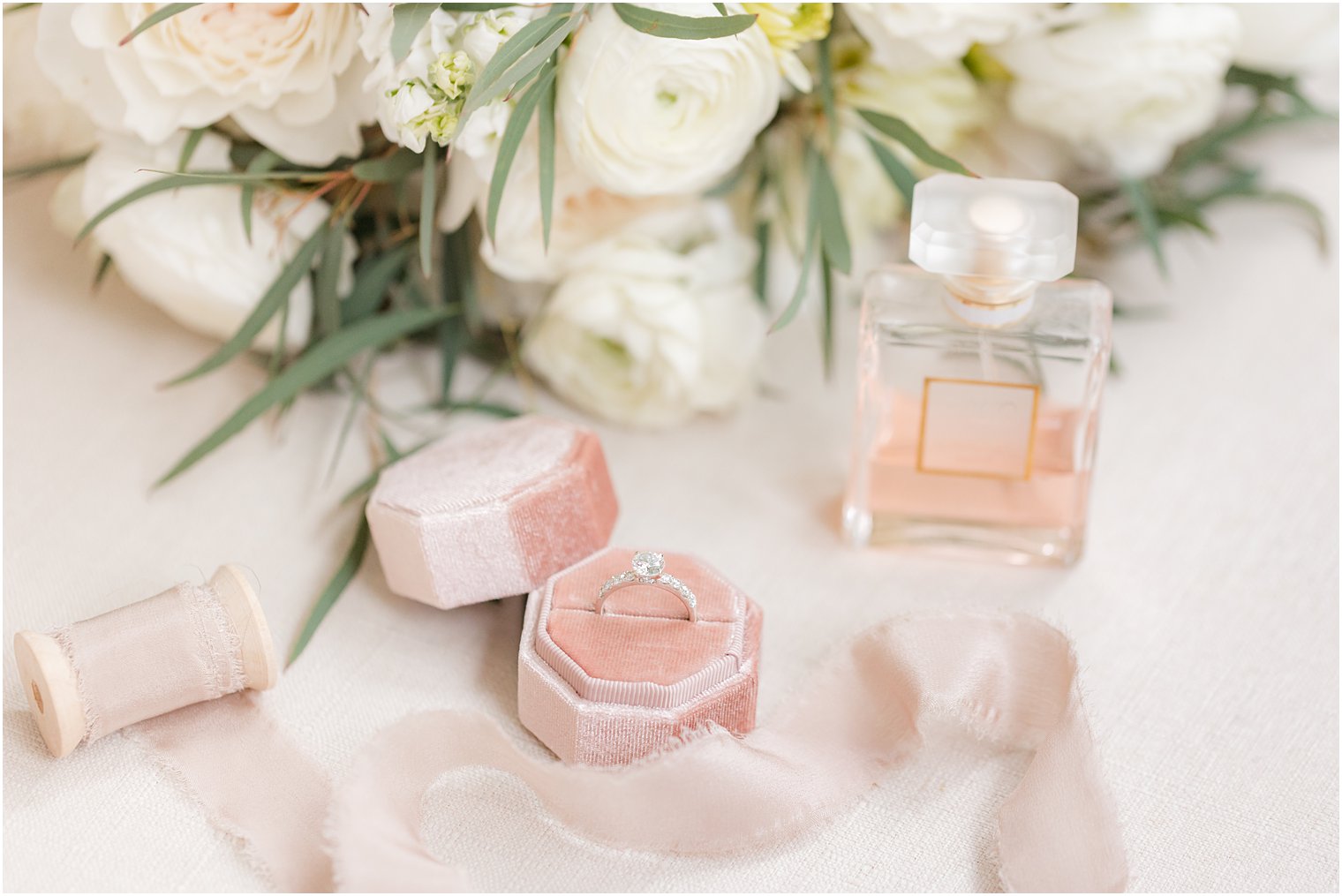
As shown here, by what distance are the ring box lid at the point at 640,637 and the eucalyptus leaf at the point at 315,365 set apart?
0.69 ft

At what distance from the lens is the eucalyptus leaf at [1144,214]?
80 cm

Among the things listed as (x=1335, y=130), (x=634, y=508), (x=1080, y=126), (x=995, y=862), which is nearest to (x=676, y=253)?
(x=634, y=508)

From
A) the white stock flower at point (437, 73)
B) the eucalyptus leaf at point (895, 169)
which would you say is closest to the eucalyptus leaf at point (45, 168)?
the white stock flower at point (437, 73)

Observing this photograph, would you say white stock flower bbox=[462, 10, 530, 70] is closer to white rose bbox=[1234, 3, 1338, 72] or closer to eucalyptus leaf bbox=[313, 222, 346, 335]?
eucalyptus leaf bbox=[313, 222, 346, 335]

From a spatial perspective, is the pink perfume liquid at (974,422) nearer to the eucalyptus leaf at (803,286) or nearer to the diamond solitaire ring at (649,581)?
the eucalyptus leaf at (803,286)

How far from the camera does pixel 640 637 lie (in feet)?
1.82

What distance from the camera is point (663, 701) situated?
534 millimetres

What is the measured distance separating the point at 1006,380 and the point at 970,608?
0.39 ft

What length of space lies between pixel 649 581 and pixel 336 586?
172 millimetres

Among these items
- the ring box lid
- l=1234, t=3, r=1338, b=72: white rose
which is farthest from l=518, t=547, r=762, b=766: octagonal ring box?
l=1234, t=3, r=1338, b=72: white rose

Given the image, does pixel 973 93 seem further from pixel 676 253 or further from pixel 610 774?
pixel 610 774

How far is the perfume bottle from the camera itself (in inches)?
23.6

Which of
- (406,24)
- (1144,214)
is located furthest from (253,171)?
(1144,214)

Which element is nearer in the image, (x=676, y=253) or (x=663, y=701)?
(x=663, y=701)
